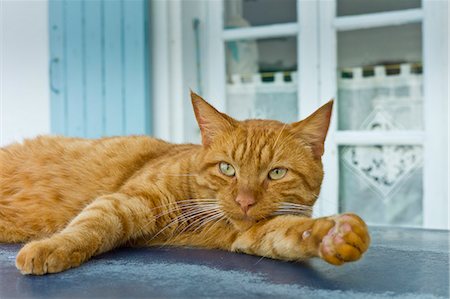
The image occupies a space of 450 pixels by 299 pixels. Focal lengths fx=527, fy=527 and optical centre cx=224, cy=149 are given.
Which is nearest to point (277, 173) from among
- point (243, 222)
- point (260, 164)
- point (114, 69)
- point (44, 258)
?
point (260, 164)

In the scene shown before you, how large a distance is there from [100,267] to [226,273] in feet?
0.89

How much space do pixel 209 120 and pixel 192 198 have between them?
222mm

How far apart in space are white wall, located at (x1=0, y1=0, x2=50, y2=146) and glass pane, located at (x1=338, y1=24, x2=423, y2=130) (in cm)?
161

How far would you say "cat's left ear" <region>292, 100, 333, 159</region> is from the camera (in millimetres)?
1378

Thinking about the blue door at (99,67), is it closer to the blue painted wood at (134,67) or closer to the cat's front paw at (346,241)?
the blue painted wood at (134,67)

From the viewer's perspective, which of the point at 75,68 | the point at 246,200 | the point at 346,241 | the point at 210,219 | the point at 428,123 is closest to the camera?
the point at 346,241

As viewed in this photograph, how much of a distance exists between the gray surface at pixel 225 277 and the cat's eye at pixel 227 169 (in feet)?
0.67

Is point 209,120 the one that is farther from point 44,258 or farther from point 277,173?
point 44,258

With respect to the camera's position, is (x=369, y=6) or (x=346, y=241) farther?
(x=369, y=6)

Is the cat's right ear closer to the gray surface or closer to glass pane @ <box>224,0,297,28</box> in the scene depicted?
the gray surface

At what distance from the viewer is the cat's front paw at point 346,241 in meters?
0.98

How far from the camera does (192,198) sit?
1.47 meters

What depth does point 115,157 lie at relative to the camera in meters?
1.75

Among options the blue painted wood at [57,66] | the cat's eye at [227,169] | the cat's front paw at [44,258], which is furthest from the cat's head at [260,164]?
the blue painted wood at [57,66]
